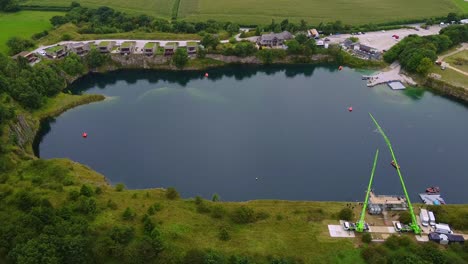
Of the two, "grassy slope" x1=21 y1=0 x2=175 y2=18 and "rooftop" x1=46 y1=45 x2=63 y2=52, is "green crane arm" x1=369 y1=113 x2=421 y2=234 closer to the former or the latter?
"rooftop" x1=46 y1=45 x2=63 y2=52

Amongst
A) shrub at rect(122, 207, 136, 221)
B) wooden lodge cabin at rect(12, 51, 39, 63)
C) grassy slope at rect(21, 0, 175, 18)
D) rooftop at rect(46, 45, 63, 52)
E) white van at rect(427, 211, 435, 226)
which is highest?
grassy slope at rect(21, 0, 175, 18)

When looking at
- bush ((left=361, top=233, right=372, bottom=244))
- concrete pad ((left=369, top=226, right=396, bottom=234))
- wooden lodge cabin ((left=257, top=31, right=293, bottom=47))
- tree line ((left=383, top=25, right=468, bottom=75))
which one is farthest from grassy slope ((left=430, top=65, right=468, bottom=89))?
bush ((left=361, top=233, right=372, bottom=244))

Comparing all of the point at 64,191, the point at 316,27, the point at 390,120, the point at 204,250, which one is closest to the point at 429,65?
the point at 390,120

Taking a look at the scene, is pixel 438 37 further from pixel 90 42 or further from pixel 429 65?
pixel 90 42

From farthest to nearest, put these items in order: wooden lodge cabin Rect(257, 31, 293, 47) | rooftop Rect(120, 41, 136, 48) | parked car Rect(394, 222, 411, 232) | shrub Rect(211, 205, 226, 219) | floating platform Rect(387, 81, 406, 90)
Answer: wooden lodge cabin Rect(257, 31, 293, 47), rooftop Rect(120, 41, 136, 48), floating platform Rect(387, 81, 406, 90), shrub Rect(211, 205, 226, 219), parked car Rect(394, 222, 411, 232)

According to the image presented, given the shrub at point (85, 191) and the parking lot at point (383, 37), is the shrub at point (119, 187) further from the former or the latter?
the parking lot at point (383, 37)

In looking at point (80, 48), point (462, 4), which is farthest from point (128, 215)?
point (462, 4)

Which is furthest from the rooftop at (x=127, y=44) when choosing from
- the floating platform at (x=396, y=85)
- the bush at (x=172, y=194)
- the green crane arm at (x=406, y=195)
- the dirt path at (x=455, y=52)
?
the dirt path at (x=455, y=52)
